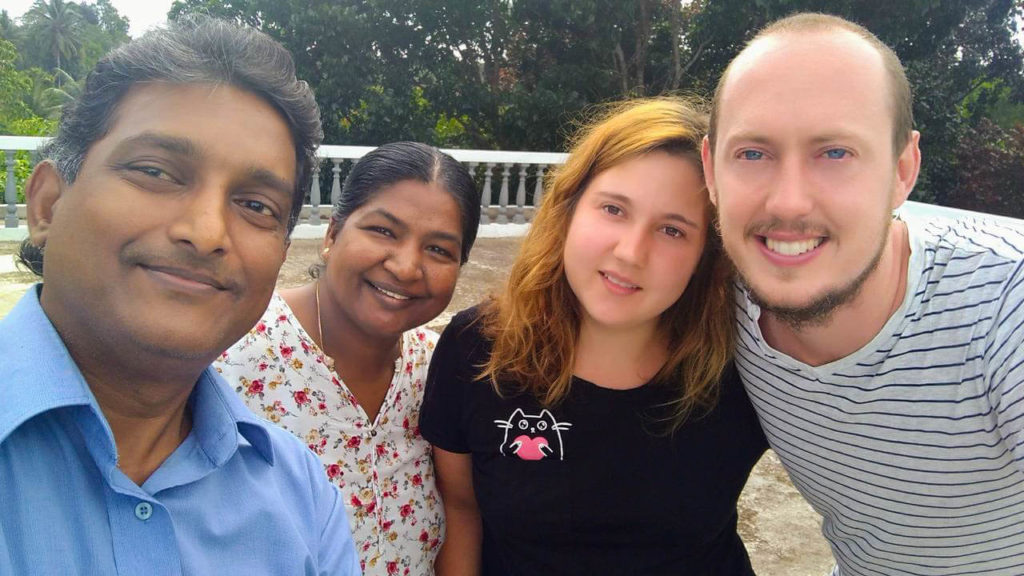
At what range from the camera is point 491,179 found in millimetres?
8461

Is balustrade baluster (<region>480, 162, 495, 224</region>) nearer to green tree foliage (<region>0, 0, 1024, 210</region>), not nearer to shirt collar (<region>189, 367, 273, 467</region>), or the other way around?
green tree foliage (<region>0, 0, 1024, 210</region>)

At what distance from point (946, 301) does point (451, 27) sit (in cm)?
973

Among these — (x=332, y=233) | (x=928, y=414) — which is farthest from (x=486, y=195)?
(x=928, y=414)

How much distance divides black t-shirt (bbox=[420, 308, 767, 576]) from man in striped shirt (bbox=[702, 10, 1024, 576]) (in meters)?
0.21

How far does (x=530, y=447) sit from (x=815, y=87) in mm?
1013

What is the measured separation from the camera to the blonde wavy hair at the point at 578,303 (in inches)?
70.8

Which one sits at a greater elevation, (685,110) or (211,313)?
(685,110)

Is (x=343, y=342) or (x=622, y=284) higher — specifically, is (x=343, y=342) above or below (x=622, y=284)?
below

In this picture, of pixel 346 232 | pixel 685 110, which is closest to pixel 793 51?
pixel 685 110

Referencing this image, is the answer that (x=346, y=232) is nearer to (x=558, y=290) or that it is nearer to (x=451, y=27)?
(x=558, y=290)

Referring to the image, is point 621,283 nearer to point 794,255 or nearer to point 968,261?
point 794,255

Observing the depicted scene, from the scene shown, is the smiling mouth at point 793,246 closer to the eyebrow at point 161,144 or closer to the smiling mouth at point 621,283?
the smiling mouth at point 621,283

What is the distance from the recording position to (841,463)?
5.58 ft

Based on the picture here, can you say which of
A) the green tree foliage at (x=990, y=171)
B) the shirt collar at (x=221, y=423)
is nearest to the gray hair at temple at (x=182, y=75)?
the shirt collar at (x=221, y=423)
